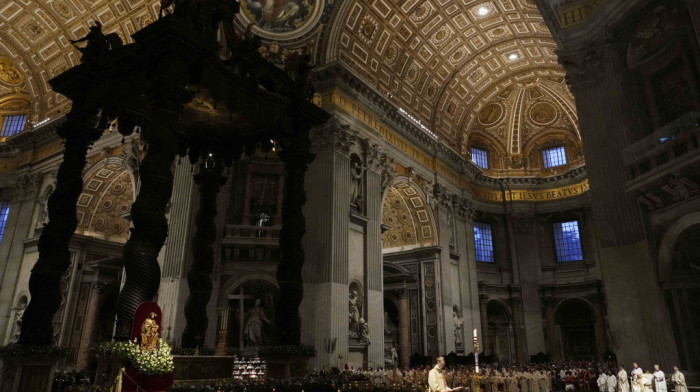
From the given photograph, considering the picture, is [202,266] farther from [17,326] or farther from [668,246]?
[17,326]

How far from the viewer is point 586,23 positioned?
11586mm

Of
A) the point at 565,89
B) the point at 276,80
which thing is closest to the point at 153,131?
the point at 276,80

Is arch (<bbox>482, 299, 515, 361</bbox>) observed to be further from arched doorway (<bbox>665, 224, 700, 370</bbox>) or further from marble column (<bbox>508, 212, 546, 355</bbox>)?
arched doorway (<bbox>665, 224, 700, 370</bbox>)

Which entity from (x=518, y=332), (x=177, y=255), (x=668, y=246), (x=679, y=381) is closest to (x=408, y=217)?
(x=518, y=332)

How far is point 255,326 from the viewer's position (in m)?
14.8

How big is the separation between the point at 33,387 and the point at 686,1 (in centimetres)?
1360

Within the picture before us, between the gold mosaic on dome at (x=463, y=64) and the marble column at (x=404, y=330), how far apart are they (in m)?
8.17

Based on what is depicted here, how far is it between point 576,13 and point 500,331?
18.2 metres

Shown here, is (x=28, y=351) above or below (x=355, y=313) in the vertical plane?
below

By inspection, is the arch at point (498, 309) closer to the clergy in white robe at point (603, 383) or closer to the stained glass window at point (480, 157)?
the stained glass window at point (480, 157)

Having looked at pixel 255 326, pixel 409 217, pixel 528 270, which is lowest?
pixel 255 326

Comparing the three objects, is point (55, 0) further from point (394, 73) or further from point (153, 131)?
point (153, 131)

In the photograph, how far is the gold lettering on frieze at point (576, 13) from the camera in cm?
1166

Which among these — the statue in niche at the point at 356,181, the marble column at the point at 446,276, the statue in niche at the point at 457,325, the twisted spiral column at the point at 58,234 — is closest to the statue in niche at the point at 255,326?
the statue in niche at the point at 356,181
